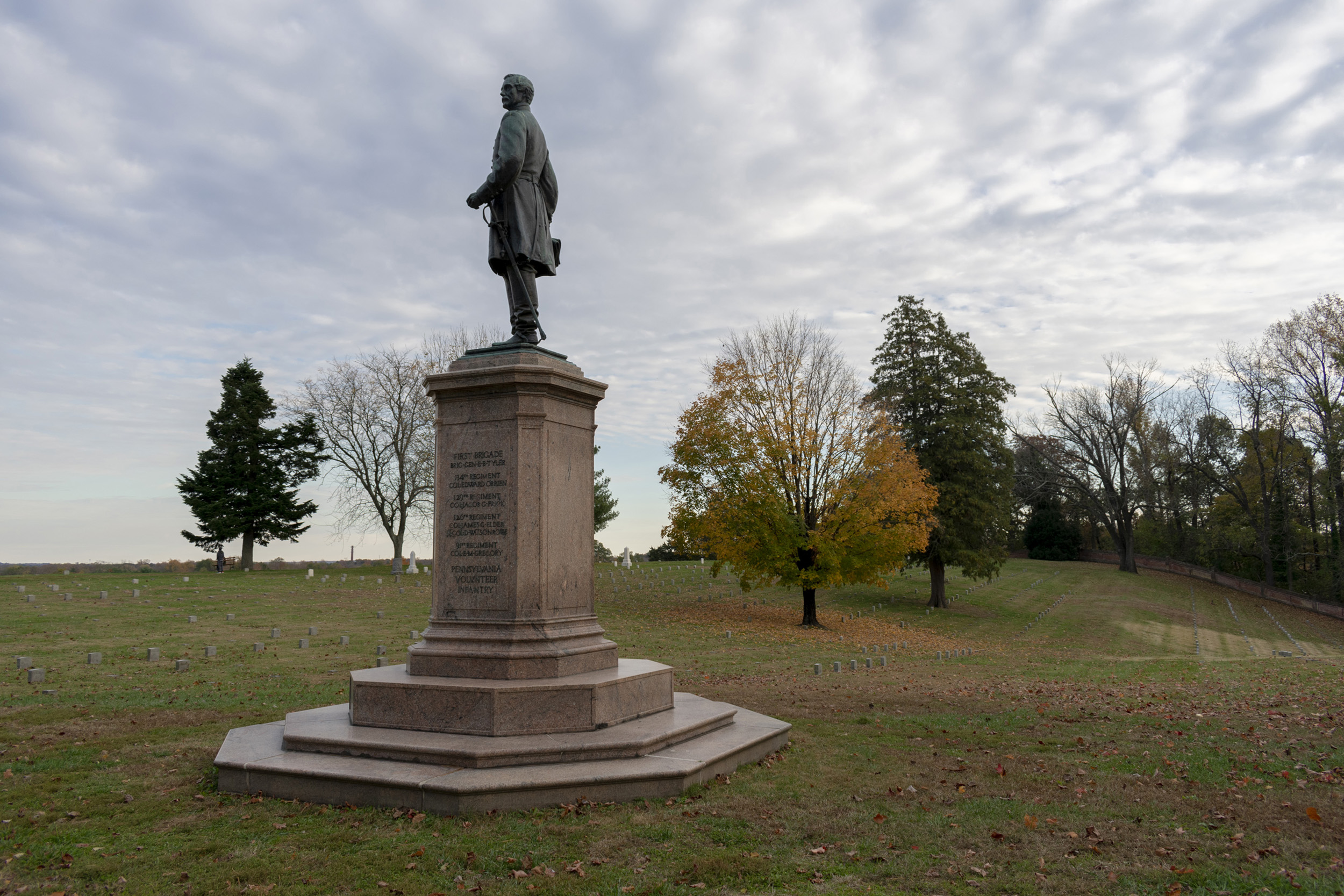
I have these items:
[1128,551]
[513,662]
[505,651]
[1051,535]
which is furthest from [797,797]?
[1051,535]

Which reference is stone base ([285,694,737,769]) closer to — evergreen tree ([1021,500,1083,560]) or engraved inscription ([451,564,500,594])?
engraved inscription ([451,564,500,594])

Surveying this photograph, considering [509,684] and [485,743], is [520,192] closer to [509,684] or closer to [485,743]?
[509,684]

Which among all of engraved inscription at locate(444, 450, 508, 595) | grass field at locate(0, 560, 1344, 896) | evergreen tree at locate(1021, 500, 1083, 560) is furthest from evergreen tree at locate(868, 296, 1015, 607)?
evergreen tree at locate(1021, 500, 1083, 560)

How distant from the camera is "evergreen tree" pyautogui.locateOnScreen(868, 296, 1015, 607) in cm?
3391

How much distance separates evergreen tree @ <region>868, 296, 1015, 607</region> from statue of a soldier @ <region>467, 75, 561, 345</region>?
25889 millimetres

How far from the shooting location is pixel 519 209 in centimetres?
878

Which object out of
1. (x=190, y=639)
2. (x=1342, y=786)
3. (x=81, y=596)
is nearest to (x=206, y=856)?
(x=1342, y=786)

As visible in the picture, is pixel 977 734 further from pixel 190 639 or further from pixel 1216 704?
pixel 190 639

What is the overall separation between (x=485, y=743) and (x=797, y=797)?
2552 millimetres

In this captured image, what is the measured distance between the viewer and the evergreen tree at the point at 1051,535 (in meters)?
63.3

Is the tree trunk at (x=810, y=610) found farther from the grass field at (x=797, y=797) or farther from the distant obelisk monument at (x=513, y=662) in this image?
the distant obelisk monument at (x=513, y=662)

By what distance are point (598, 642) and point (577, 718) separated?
43.3 inches

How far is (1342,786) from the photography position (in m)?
6.47

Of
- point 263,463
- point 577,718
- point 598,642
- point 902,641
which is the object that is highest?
point 263,463
